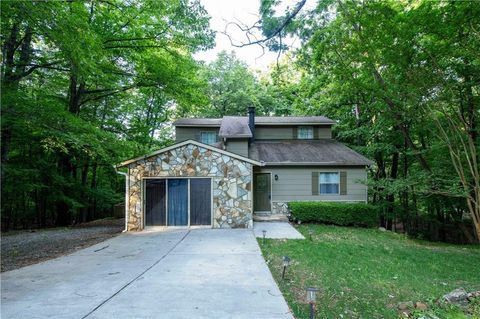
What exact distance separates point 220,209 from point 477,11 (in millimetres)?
8687

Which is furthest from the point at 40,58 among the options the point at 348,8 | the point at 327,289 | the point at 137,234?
the point at 327,289

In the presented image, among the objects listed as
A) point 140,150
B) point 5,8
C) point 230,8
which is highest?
point 5,8

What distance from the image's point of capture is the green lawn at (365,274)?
13.2 ft

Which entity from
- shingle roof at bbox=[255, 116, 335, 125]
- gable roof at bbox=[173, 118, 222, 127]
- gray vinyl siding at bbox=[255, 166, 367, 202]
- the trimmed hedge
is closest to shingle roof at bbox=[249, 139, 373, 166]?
gray vinyl siding at bbox=[255, 166, 367, 202]

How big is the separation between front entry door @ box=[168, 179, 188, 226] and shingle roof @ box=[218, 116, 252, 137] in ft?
13.1

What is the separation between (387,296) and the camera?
4.40 m

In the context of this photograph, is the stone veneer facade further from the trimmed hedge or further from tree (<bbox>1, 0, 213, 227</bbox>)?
the trimmed hedge

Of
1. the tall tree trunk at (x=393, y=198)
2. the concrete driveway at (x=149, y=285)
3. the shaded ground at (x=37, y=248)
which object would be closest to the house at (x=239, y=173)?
the shaded ground at (x=37, y=248)

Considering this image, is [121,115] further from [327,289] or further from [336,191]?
[327,289]

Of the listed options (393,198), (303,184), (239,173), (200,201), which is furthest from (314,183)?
(393,198)

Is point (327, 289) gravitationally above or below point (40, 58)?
below

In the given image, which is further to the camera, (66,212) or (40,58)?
(66,212)

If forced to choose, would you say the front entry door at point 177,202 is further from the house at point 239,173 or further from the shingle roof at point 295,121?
the shingle roof at point 295,121

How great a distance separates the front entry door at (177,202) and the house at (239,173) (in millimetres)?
36
